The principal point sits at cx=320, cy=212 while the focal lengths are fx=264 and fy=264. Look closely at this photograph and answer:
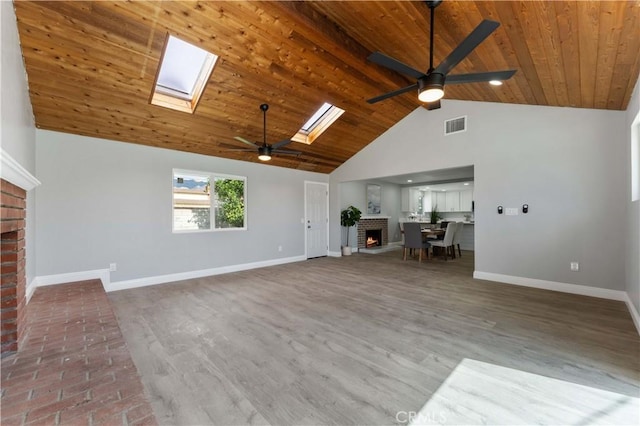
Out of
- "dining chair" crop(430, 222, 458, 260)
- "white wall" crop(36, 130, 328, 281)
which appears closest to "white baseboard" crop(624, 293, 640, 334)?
"dining chair" crop(430, 222, 458, 260)

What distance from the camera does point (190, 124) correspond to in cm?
458

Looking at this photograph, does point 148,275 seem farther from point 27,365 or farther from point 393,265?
point 393,265

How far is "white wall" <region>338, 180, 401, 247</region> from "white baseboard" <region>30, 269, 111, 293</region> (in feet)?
19.1

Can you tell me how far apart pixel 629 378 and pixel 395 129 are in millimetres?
5607

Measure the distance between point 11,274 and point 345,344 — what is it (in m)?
2.82

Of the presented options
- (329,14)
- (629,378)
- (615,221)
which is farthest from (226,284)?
(615,221)

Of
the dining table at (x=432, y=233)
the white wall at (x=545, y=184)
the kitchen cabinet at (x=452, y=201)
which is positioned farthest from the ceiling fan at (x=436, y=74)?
the kitchen cabinet at (x=452, y=201)

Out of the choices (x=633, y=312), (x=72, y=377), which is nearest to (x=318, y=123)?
(x=72, y=377)

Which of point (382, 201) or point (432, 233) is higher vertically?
point (382, 201)

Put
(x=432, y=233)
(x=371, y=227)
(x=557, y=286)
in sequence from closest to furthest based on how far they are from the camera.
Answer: (x=557, y=286), (x=432, y=233), (x=371, y=227)

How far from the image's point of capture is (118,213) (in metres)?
4.53

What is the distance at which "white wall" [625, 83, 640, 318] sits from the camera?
288 centimetres

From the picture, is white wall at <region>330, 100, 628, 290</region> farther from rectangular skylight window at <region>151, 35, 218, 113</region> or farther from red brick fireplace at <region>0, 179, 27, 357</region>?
red brick fireplace at <region>0, 179, 27, 357</region>

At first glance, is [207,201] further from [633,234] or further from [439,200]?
[439,200]
